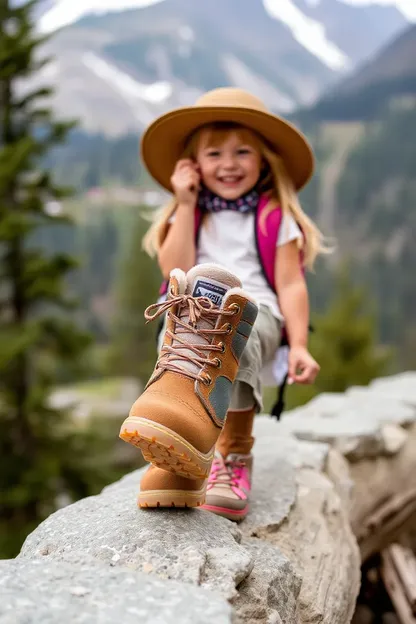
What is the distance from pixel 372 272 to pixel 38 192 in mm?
25280

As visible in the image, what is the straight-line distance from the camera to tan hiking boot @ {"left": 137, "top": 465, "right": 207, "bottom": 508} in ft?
5.74

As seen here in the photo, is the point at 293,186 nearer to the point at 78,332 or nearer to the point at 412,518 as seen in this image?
the point at 412,518

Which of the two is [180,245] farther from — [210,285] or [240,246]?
[210,285]

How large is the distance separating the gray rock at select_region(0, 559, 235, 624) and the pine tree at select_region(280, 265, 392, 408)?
8945mm

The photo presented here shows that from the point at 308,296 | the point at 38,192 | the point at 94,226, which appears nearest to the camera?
the point at 308,296

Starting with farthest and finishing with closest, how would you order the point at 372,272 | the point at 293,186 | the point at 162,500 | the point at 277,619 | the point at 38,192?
the point at 372,272
the point at 38,192
the point at 293,186
the point at 162,500
the point at 277,619

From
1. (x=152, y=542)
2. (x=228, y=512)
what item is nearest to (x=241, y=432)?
(x=228, y=512)

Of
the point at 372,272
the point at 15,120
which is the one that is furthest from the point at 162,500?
the point at 372,272

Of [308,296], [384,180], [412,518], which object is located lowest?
[412,518]

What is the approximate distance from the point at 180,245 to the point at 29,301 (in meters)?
4.92

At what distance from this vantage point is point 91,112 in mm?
38188

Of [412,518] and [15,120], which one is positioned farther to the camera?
[15,120]

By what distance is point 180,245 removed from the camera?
228 cm

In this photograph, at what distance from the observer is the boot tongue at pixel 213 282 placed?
5.86ft
